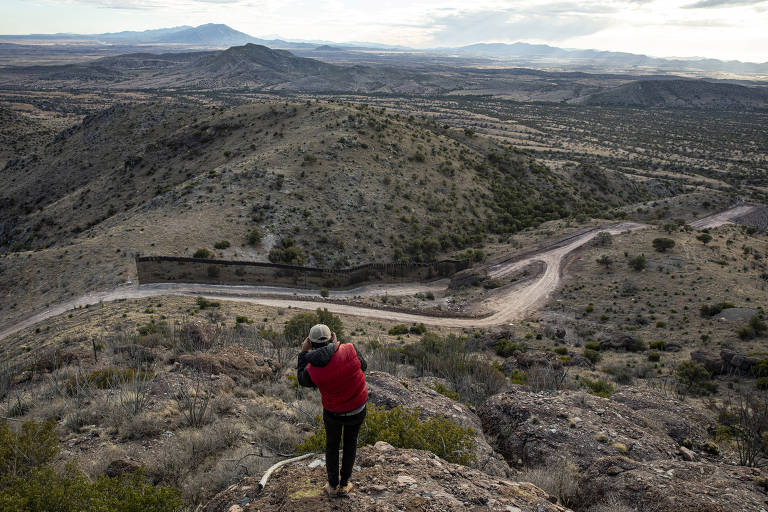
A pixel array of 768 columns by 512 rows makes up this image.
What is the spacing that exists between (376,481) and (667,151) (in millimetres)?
126543

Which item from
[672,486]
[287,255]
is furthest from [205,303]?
[672,486]

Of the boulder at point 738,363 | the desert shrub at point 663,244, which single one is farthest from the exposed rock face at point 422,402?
the desert shrub at point 663,244

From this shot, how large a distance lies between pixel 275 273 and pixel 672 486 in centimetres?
3112

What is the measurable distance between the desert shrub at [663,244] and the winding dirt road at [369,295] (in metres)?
8.46

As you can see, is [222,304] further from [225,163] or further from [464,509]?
[225,163]

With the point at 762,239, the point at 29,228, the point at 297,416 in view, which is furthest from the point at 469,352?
the point at 29,228

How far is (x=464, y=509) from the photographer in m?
5.69

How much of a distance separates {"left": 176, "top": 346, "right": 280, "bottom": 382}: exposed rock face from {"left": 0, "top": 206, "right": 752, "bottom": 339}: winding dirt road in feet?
53.1

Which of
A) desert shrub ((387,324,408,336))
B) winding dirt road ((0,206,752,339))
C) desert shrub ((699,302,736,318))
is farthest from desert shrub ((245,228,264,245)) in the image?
desert shrub ((699,302,736,318))

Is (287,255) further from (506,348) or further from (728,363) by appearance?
(728,363)

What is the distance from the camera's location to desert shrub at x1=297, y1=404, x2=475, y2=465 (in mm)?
7473

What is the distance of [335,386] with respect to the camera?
5363 mm

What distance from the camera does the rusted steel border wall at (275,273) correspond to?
31469 mm

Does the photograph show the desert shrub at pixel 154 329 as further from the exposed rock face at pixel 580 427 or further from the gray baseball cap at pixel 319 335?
the gray baseball cap at pixel 319 335
